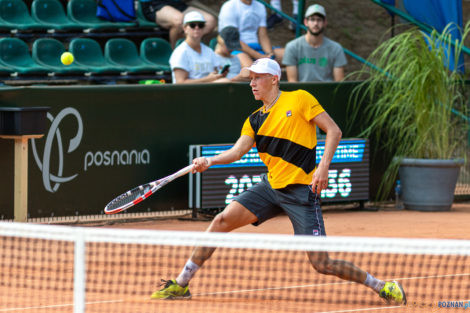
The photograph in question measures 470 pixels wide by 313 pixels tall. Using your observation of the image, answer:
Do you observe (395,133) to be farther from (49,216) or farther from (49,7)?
(49,7)

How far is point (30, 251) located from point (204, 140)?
2.89 m

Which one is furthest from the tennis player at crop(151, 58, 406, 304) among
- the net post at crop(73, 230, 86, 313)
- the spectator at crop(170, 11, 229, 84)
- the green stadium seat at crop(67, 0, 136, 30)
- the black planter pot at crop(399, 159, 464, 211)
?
the green stadium seat at crop(67, 0, 136, 30)

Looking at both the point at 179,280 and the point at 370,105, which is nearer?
the point at 179,280

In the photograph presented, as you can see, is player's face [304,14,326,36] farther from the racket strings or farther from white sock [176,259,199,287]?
white sock [176,259,199,287]

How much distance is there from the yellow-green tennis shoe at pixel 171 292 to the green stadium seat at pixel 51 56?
636cm

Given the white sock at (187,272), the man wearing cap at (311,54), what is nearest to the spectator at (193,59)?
the man wearing cap at (311,54)

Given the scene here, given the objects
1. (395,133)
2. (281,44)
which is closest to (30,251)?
(395,133)

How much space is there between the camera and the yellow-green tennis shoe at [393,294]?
575cm

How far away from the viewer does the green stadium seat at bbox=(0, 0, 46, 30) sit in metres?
12.1

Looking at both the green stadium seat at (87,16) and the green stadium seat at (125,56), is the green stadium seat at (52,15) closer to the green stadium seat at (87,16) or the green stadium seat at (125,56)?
the green stadium seat at (87,16)

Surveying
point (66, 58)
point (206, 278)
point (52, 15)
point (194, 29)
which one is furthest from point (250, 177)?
point (52, 15)

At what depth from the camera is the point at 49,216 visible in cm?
893

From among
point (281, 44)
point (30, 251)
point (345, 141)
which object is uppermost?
point (281, 44)

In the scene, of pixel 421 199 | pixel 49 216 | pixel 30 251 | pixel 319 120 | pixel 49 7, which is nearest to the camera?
pixel 319 120
